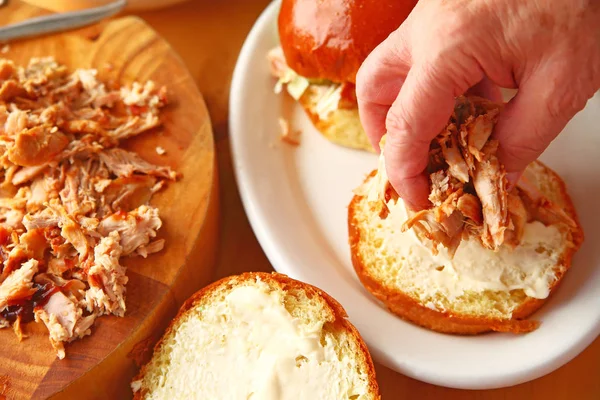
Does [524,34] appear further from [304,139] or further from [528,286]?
[304,139]

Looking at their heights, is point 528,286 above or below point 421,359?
above

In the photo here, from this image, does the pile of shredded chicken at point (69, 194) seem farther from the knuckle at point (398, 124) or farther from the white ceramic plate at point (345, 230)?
the knuckle at point (398, 124)

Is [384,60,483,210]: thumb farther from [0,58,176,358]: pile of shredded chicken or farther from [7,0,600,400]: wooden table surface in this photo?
[0,58,176,358]: pile of shredded chicken

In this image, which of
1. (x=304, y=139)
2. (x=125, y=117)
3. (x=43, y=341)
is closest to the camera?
(x=43, y=341)

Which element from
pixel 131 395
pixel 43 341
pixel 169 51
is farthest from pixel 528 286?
pixel 169 51

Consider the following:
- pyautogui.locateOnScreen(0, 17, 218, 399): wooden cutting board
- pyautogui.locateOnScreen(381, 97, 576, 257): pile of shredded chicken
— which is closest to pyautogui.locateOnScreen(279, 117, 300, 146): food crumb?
pyautogui.locateOnScreen(0, 17, 218, 399): wooden cutting board

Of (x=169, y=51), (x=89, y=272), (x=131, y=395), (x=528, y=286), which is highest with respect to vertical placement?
(x=169, y=51)
